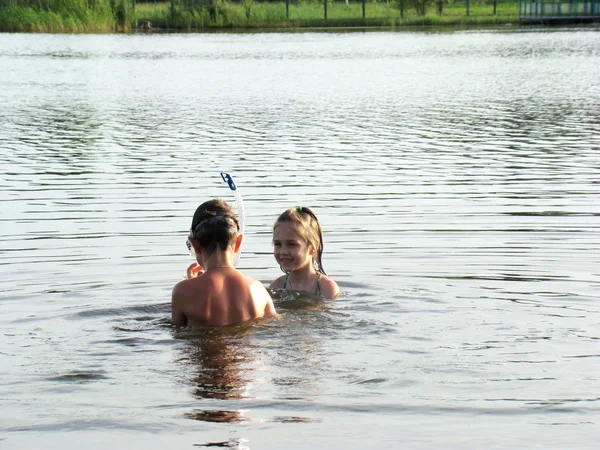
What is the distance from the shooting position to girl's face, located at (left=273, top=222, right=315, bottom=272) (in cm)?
731

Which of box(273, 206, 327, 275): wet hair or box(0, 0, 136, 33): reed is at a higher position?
box(0, 0, 136, 33): reed

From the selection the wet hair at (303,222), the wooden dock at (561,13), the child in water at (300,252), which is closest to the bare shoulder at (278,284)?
the child in water at (300,252)

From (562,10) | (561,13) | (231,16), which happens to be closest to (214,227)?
(231,16)

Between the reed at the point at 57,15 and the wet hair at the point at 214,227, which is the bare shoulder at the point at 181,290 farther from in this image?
the reed at the point at 57,15

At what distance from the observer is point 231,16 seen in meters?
68.8

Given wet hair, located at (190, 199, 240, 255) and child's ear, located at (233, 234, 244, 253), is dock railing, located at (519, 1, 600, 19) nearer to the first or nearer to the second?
child's ear, located at (233, 234, 244, 253)

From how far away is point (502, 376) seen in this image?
589 centimetres

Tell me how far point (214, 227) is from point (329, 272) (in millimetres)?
2713

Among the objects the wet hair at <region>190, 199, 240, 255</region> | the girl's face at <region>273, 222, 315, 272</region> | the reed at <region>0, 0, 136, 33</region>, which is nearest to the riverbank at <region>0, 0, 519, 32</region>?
the reed at <region>0, 0, 136, 33</region>

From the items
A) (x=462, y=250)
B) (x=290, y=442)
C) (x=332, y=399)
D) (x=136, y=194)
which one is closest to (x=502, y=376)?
(x=332, y=399)

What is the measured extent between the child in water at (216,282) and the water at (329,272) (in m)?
0.14

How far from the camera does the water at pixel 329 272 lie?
17.3ft

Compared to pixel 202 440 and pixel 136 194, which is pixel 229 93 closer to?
pixel 136 194

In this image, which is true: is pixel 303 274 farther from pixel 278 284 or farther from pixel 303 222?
pixel 303 222
